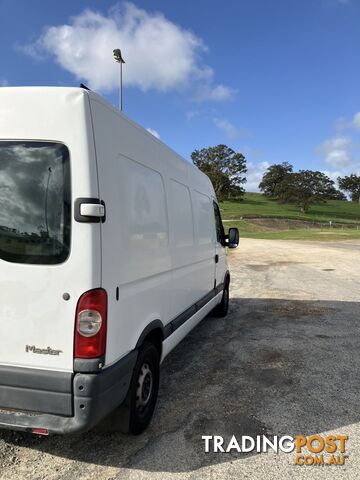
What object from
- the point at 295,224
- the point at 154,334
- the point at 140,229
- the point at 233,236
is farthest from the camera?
the point at 295,224

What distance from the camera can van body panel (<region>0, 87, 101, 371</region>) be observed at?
2.59 m

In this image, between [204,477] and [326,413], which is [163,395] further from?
[326,413]

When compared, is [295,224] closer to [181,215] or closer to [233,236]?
[233,236]

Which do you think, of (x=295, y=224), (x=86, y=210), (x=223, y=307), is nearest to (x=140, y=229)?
(x=86, y=210)

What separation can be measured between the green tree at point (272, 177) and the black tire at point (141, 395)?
114939 millimetres

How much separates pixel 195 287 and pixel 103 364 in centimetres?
260

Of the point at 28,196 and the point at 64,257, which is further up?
the point at 28,196

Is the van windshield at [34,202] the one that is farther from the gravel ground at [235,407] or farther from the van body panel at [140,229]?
the gravel ground at [235,407]

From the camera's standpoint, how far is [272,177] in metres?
118

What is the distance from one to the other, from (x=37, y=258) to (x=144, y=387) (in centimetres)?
156

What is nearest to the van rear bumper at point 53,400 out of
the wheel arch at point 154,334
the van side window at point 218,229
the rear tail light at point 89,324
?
the rear tail light at point 89,324

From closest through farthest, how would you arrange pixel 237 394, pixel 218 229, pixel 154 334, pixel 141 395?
pixel 141 395 < pixel 154 334 < pixel 237 394 < pixel 218 229

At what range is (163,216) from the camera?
3.79 meters

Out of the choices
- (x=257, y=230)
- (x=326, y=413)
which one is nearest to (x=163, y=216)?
(x=326, y=413)
